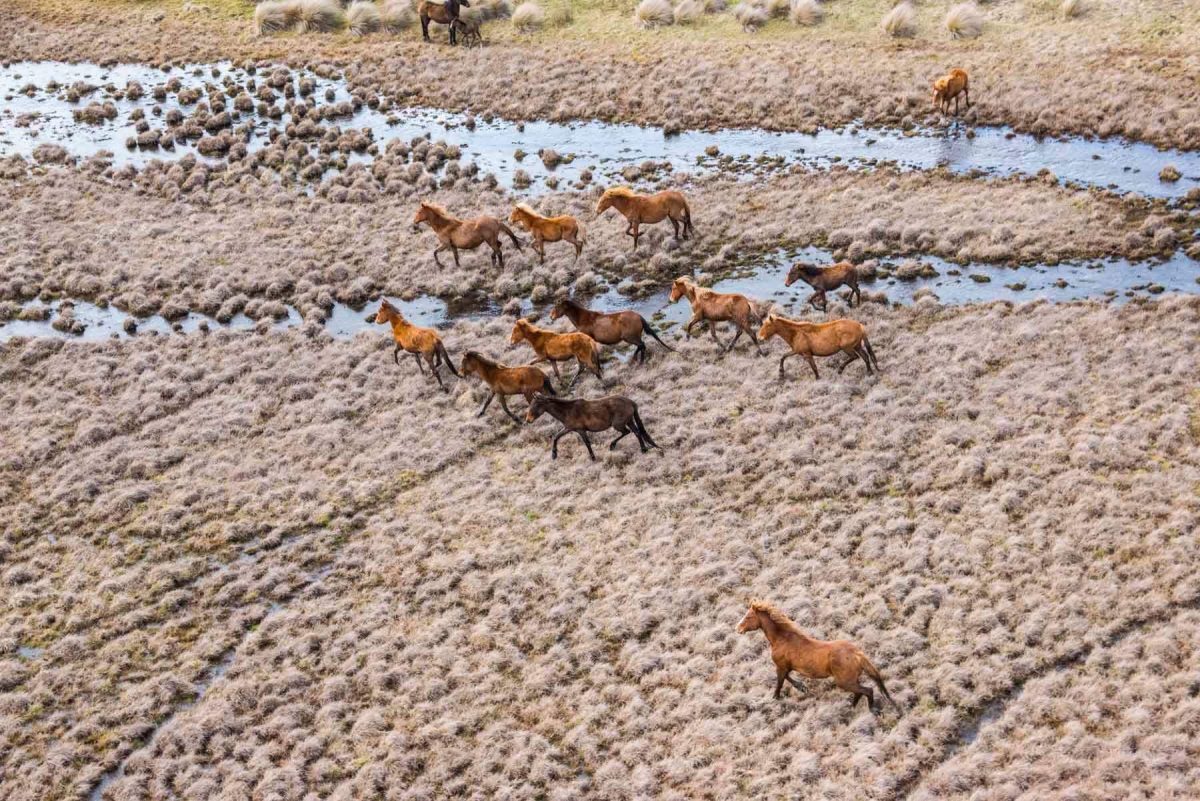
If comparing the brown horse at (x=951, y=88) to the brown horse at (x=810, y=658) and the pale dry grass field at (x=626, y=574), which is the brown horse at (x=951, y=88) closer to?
the pale dry grass field at (x=626, y=574)

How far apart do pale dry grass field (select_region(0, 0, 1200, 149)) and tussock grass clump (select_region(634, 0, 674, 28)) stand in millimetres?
216

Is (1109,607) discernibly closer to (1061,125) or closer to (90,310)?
(1061,125)

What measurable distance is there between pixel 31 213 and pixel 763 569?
84.8 feet

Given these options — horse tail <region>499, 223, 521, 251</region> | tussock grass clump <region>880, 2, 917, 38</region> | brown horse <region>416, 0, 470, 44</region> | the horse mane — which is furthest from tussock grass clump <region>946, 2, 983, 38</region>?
the horse mane

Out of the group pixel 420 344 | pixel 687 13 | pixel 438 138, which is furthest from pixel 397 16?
pixel 420 344

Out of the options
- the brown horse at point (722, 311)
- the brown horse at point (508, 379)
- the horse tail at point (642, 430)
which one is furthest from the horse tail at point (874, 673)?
the brown horse at point (722, 311)

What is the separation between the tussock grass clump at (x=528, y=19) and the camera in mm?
39812

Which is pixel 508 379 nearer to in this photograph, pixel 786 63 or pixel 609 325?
pixel 609 325

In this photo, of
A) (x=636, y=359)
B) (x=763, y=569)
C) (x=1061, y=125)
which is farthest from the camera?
(x=1061, y=125)

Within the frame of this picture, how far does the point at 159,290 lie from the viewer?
970 inches

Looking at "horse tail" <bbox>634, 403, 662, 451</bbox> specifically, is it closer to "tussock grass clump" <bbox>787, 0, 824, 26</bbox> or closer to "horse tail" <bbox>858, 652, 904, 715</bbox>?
"horse tail" <bbox>858, 652, 904, 715</bbox>

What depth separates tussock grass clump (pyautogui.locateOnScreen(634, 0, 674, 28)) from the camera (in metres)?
38.9

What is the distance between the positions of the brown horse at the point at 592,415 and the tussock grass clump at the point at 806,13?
26024mm

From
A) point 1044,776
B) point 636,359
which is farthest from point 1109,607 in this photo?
point 636,359
